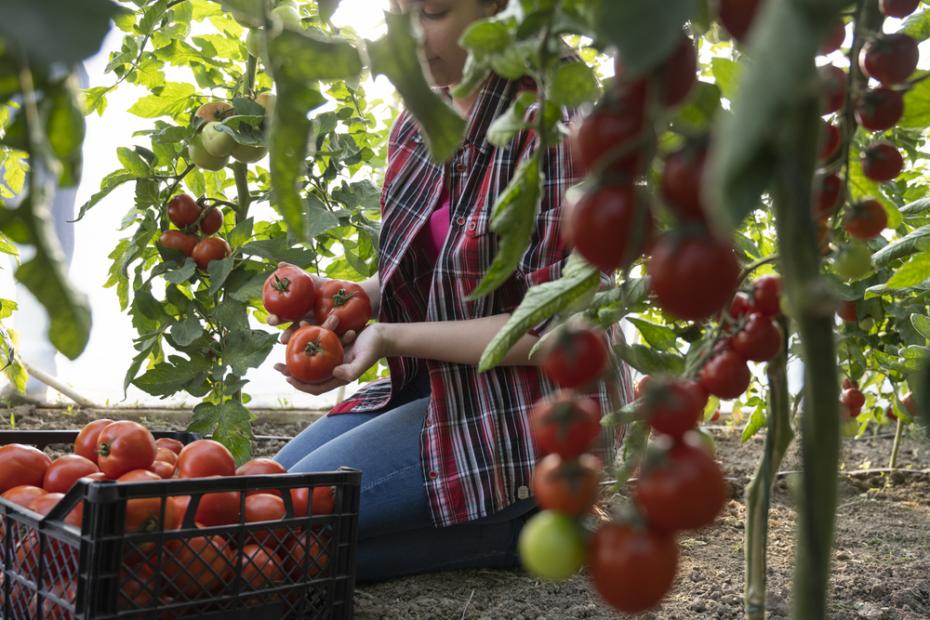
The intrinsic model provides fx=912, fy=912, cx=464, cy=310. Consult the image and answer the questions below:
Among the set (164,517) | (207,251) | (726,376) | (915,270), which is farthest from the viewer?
(207,251)

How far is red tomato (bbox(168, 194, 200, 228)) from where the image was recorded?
1.97 meters

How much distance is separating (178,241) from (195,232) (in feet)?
0.20

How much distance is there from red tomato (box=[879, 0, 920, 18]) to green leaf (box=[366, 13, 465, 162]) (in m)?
0.28

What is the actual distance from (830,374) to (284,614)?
3.26 feet

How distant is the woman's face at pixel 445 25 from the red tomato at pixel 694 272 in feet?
4.28

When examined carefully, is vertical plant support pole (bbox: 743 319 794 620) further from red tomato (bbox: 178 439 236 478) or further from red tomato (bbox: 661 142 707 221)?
red tomato (bbox: 178 439 236 478)

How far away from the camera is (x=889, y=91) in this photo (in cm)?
47

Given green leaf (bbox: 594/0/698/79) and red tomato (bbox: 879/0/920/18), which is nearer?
green leaf (bbox: 594/0/698/79)

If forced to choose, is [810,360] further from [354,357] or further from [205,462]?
[354,357]

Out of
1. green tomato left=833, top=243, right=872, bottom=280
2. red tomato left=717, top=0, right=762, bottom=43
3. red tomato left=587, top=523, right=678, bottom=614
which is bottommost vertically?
red tomato left=587, top=523, right=678, bottom=614

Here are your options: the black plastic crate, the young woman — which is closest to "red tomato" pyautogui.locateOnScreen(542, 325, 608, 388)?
the black plastic crate

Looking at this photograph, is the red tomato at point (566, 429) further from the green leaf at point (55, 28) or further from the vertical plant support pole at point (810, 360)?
the green leaf at point (55, 28)

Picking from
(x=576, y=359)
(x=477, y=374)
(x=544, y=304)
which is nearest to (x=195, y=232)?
(x=477, y=374)

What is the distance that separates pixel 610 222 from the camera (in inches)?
11.8
